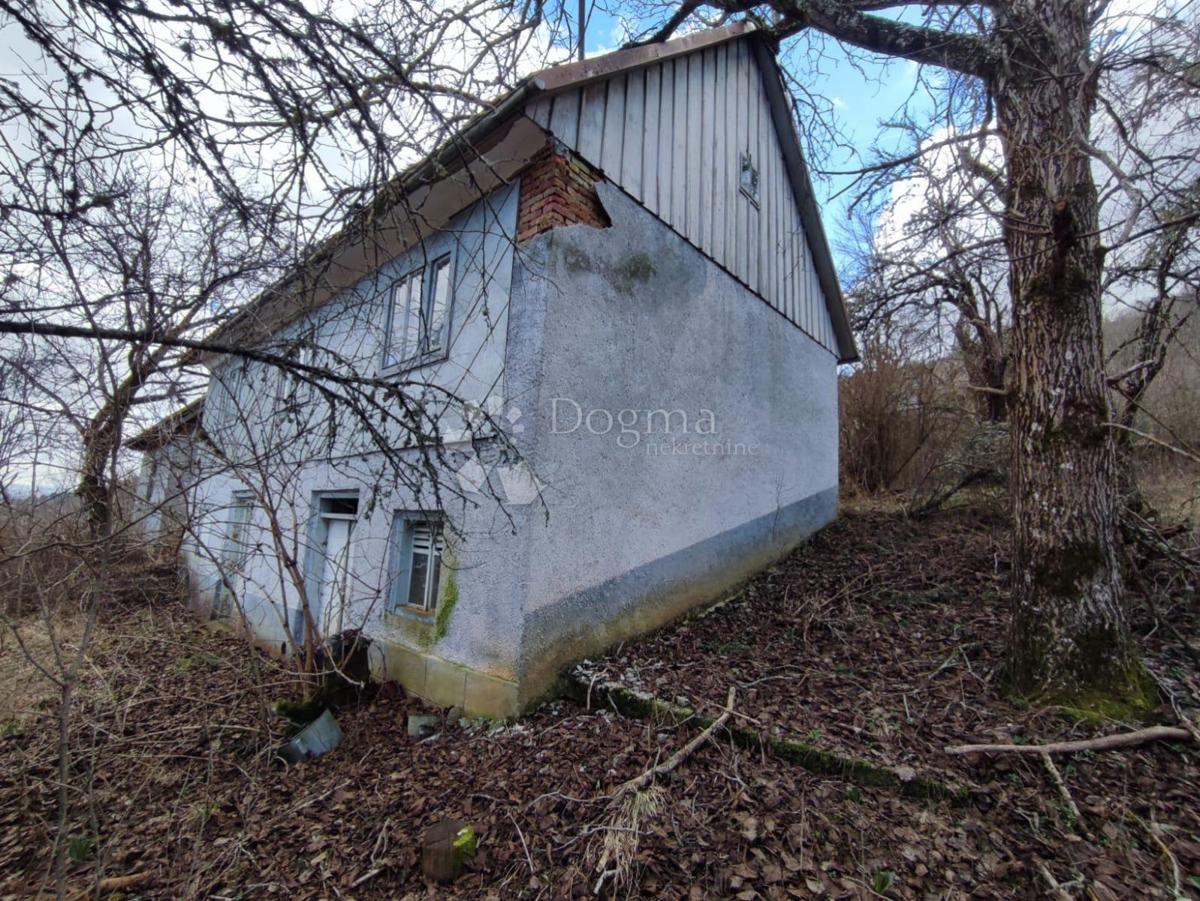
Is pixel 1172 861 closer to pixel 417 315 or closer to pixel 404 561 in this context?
pixel 404 561

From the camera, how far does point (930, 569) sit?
6676 millimetres

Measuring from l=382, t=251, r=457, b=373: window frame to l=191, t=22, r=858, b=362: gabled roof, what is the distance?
14.0 inches

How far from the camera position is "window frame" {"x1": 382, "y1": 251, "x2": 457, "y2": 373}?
5379 mm

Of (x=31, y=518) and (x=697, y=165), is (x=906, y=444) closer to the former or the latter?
(x=697, y=165)

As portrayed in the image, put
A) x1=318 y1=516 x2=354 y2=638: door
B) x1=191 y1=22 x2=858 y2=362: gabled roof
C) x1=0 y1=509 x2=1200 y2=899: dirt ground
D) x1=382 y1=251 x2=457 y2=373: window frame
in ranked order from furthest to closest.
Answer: x1=318 y1=516 x2=354 y2=638: door, x1=382 y1=251 x2=457 y2=373: window frame, x1=191 y1=22 x2=858 y2=362: gabled roof, x1=0 y1=509 x2=1200 y2=899: dirt ground

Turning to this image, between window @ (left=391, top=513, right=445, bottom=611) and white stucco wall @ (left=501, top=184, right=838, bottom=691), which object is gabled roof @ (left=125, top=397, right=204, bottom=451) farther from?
Result: white stucco wall @ (left=501, top=184, right=838, bottom=691)

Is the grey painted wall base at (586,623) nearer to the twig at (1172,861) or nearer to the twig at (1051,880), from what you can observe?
the twig at (1051,880)

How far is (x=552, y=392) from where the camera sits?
4.64 m

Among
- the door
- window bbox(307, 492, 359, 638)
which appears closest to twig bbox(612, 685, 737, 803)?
the door

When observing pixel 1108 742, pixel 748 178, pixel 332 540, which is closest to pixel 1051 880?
pixel 1108 742

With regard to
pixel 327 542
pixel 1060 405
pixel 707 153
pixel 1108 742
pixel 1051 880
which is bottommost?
pixel 1051 880

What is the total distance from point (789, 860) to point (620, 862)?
82 centimetres

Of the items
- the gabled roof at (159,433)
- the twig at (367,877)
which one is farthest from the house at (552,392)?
the twig at (367,877)

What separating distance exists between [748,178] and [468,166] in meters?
6.19
